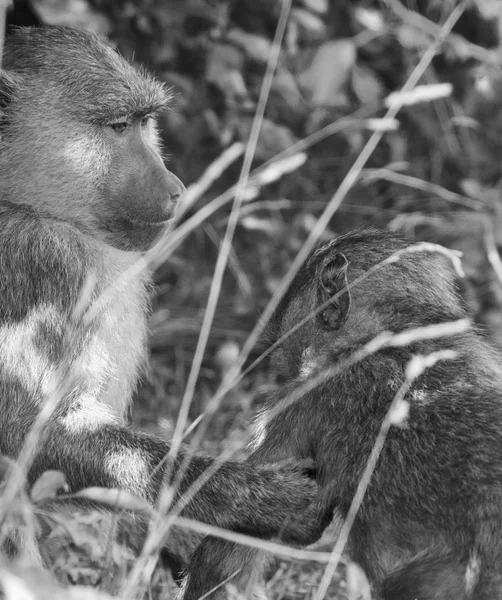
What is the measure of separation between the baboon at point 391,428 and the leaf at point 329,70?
1283mm

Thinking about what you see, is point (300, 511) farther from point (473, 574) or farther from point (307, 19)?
point (307, 19)

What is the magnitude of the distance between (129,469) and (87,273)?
593 millimetres

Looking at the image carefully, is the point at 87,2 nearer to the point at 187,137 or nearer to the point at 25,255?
the point at 187,137

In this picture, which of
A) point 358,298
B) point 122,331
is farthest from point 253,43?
point 358,298

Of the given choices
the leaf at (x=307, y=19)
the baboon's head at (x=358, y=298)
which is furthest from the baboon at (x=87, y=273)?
the leaf at (x=307, y=19)

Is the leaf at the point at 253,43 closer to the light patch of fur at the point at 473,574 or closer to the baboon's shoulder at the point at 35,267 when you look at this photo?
the baboon's shoulder at the point at 35,267

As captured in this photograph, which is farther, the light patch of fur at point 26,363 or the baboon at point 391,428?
the light patch of fur at point 26,363

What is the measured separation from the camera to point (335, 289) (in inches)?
119

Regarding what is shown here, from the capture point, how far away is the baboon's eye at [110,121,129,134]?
3.38 metres

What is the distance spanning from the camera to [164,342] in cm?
503

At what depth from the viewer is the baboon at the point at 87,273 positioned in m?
2.91

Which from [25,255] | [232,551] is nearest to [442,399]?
[232,551]

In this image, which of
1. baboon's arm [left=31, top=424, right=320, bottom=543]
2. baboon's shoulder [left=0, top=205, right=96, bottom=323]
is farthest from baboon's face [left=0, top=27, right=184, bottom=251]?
baboon's arm [left=31, top=424, right=320, bottom=543]

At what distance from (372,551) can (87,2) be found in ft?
8.35
